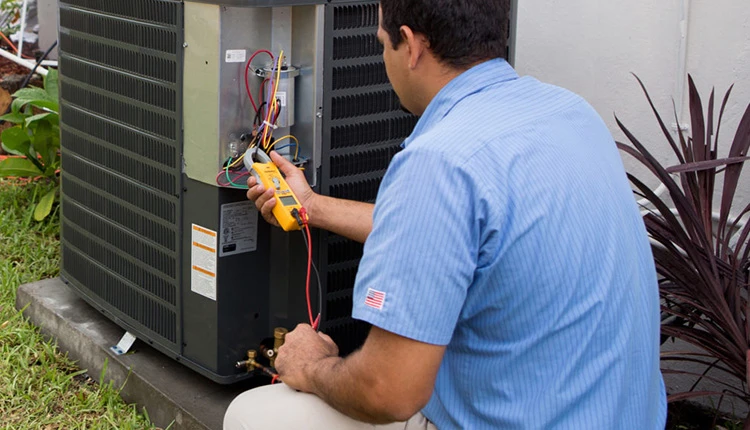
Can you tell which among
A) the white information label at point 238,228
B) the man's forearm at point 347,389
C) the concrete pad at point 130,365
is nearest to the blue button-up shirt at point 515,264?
the man's forearm at point 347,389

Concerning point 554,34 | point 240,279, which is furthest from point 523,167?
point 554,34

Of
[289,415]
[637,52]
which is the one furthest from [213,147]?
[637,52]

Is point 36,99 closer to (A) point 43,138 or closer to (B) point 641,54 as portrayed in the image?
(A) point 43,138

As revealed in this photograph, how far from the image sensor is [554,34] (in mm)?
3539

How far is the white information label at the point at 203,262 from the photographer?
2629mm

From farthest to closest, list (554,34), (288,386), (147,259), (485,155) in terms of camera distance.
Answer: (554,34), (147,259), (288,386), (485,155)

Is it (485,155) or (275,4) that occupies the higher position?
(275,4)

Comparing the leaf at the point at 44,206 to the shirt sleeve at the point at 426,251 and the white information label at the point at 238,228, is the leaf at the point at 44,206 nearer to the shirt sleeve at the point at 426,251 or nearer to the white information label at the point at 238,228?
the white information label at the point at 238,228

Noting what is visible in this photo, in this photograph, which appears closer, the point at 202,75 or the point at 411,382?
the point at 411,382

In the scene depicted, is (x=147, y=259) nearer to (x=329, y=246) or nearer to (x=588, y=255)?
(x=329, y=246)

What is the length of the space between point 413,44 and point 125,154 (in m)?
1.39

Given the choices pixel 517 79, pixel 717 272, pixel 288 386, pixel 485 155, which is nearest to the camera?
pixel 485 155

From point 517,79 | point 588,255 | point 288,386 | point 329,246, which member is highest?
point 517,79

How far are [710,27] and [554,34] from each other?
→ 0.61 metres
